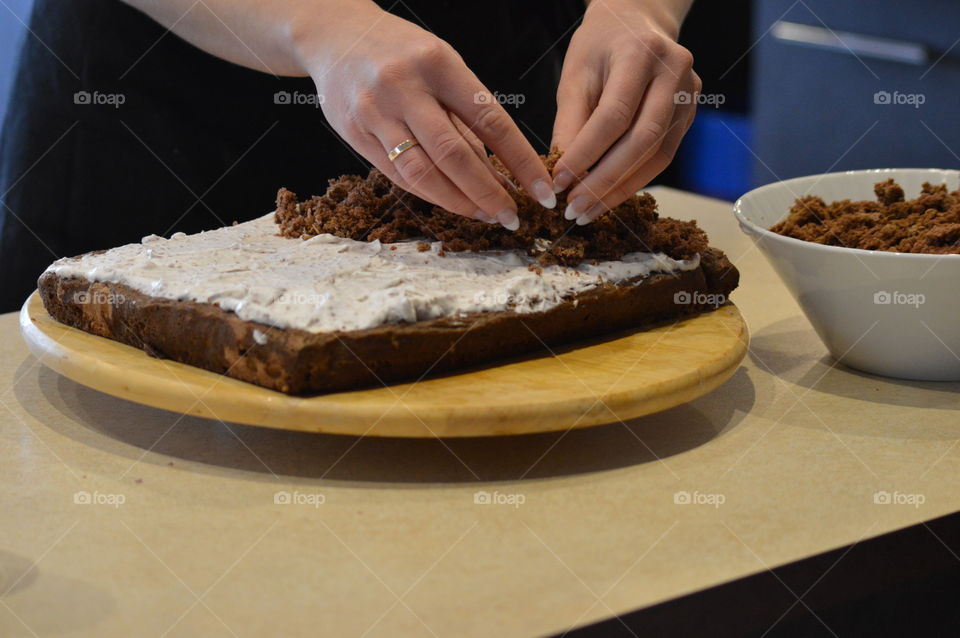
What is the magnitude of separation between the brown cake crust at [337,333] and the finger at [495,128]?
0.18 meters

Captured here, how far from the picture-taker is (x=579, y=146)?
4.70 feet

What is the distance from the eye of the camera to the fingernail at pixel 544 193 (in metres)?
1.42

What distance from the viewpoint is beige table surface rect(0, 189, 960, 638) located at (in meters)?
0.92

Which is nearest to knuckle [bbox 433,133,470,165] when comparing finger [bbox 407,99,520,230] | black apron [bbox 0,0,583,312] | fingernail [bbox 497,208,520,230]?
finger [bbox 407,99,520,230]

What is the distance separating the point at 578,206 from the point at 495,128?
0.17m

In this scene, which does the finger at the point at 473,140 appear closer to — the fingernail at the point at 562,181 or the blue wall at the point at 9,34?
the fingernail at the point at 562,181

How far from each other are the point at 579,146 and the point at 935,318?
21.2 inches

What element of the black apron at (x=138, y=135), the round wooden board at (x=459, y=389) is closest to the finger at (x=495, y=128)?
the round wooden board at (x=459, y=389)

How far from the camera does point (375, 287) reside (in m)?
1.29

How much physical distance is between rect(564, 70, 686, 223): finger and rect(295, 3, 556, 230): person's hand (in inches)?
1.8

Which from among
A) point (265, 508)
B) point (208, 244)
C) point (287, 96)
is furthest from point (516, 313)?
point (287, 96)

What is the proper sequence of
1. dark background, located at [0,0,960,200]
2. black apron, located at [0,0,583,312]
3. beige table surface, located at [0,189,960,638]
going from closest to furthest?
1. beige table surface, located at [0,189,960,638]
2. black apron, located at [0,0,583,312]
3. dark background, located at [0,0,960,200]

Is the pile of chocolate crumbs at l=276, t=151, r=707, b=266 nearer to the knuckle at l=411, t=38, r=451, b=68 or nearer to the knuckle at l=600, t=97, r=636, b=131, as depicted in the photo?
the knuckle at l=600, t=97, r=636, b=131

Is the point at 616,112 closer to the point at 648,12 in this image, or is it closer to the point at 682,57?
the point at 682,57
